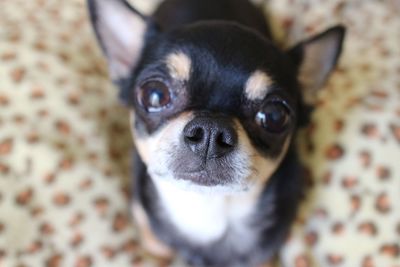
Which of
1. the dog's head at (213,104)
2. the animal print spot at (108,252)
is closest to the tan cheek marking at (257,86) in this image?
the dog's head at (213,104)

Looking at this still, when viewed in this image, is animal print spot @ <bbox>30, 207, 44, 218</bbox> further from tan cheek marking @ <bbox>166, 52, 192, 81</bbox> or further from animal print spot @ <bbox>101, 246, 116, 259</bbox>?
tan cheek marking @ <bbox>166, 52, 192, 81</bbox>

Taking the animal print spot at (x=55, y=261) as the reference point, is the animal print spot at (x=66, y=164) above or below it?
above

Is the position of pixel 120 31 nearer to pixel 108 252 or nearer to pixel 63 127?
pixel 63 127

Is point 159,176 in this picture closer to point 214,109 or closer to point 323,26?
point 214,109

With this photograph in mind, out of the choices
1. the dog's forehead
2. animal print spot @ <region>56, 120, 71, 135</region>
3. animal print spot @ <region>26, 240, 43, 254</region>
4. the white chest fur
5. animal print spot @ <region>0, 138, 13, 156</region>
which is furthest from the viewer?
animal print spot @ <region>56, 120, 71, 135</region>

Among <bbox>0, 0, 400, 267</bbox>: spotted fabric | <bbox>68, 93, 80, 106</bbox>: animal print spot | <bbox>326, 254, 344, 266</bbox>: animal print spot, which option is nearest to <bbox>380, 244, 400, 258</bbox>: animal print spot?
<bbox>0, 0, 400, 267</bbox>: spotted fabric

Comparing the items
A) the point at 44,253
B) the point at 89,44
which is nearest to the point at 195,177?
the point at 44,253

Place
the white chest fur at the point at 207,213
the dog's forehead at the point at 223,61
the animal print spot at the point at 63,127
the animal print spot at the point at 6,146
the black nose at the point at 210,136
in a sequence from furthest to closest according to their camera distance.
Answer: the animal print spot at the point at 63,127
the animal print spot at the point at 6,146
the white chest fur at the point at 207,213
the dog's forehead at the point at 223,61
the black nose at the point at 210,136

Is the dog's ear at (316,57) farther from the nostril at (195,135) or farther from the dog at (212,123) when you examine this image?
the nostril at (195,135)
